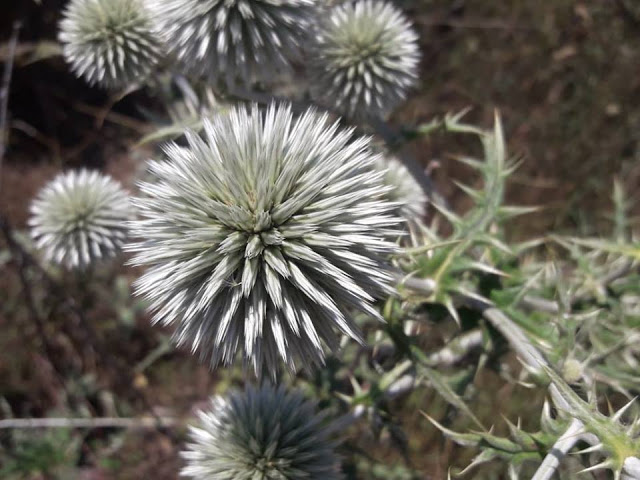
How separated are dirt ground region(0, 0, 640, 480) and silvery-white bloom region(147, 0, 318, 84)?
111 inches

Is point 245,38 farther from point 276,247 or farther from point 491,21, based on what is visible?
point 491,21

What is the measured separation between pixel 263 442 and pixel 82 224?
1.45 meters

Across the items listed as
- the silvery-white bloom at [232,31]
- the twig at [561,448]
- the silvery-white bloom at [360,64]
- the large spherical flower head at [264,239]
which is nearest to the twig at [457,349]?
the twig at [561,448]

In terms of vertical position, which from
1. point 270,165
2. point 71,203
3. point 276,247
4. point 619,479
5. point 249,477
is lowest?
point 619,479

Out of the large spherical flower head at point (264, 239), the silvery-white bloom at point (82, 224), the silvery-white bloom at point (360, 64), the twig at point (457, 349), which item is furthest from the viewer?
the silvery-white bloom at point (82, 224)

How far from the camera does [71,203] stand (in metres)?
2.63

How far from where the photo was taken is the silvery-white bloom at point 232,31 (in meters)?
1.84

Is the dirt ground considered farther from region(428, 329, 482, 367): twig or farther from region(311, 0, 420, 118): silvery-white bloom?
region(311, 0, 420, 118): silvery-white bloom

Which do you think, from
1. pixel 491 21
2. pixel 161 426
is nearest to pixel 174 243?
pixel 161 426

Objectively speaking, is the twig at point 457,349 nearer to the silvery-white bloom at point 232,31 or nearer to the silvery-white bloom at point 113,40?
the silvery-white bloom at point 232,31

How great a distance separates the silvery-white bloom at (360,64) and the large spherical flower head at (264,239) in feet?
2.65

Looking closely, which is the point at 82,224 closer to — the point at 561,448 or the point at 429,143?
the point at 561,448

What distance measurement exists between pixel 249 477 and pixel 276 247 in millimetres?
928

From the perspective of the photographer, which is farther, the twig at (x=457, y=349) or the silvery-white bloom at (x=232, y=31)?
the twig at (x=457, y=349)
